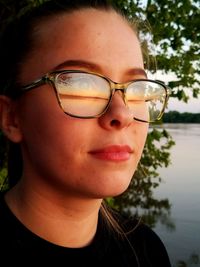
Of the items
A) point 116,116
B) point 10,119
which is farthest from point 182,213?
point 116,116

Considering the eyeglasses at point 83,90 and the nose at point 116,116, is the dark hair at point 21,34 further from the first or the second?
the nose at point 116,116

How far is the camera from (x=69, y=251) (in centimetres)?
159

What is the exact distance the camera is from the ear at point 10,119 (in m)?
1.72

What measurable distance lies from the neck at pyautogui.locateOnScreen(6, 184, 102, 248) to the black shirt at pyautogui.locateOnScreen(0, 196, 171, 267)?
0.04 metres

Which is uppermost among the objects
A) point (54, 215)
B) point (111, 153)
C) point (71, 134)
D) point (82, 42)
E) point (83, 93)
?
point (82, 42)

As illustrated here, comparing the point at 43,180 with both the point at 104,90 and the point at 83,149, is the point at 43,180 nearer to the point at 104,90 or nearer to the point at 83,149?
the point at 83,149

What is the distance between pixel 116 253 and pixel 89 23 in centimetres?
109

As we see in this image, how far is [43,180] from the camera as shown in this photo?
165cm

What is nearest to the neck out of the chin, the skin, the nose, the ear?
the skin

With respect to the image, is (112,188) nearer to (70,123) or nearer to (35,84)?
(70,123)

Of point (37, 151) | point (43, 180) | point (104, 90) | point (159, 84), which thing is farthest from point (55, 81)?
point (159, 84)

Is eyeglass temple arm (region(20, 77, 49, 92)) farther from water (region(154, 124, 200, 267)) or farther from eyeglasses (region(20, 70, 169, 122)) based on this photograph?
water (region(154, 124, 200, 267))

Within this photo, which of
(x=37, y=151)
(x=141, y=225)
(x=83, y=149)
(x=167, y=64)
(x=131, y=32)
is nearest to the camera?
(x=83, y=149)

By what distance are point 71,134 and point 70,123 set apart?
45mm
